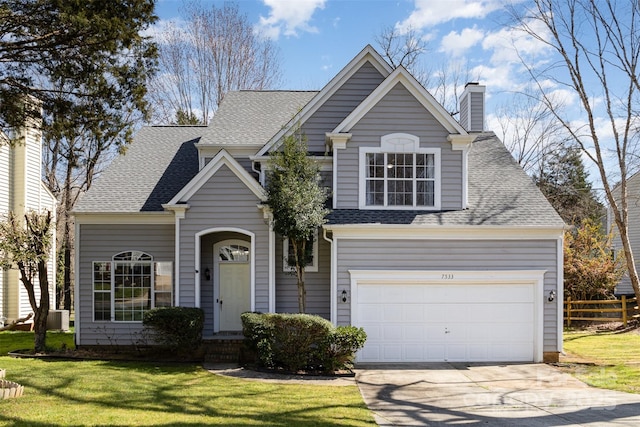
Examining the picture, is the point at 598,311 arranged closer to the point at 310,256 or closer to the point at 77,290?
the point at 310,256

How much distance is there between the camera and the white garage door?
1465cm

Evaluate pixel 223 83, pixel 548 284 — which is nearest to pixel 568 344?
pixel 548 284

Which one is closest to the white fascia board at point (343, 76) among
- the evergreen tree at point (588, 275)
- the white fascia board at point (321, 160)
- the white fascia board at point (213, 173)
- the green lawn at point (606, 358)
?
the white fascia board at point (321, 160)

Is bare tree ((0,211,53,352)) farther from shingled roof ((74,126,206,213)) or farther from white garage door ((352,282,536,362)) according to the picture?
white garage door ((352,282,536,362))

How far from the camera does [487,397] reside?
35.7ft

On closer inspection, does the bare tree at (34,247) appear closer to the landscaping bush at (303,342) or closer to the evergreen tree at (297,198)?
the landscaping bush at (303,342)

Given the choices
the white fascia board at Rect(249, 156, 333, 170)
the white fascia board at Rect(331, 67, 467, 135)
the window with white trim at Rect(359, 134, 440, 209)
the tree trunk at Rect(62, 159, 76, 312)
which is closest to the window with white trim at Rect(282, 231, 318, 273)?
the window with white trim at Rect(359, 134, 440, 209)

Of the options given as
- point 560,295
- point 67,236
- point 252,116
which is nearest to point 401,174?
point 560,295

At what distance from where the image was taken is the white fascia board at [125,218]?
16.0 m

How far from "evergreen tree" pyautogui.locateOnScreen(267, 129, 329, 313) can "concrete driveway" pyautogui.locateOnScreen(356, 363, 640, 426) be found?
3453mm

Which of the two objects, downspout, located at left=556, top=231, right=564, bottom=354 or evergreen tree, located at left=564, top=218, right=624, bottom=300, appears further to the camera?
evergreen tree, located at left=564, top=218, right=624, bottom=300

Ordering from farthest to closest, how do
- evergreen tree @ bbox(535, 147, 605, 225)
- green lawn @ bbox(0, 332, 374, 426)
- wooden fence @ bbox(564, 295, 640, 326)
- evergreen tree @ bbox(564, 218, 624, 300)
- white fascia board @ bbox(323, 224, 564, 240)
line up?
1. evergreen tree @ bbox(535, 147, 605, 225)
2. evergreen tree @ bbox(564, 218, 624, 300)
3. wooden fence @ bbox(564, 295, 640, 326)
4. white fascia board @ bbox(323, 224, 564, 240)
5. green lawn @ bbox(0, 332, 374, 426)

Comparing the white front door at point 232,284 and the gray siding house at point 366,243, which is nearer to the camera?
the gray siding house at point 366,243

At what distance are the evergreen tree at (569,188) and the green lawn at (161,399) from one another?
2361 cm
